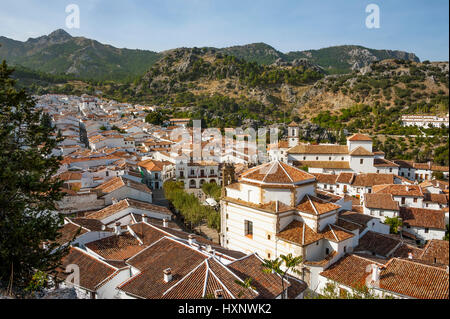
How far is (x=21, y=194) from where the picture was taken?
6.57m

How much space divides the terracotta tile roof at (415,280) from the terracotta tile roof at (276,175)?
16.8ft

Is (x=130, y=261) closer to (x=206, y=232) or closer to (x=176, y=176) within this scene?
(x=206, y=232)

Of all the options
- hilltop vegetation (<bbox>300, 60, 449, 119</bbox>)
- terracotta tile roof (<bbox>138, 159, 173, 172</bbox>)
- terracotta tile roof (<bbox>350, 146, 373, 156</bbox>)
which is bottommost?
terracotta tile roof (<bbox>138, 159, 173, 172</bbox>)

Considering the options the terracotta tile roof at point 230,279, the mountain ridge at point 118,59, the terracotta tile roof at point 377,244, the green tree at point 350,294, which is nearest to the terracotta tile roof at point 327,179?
the terracotta tile roof at point 377,244

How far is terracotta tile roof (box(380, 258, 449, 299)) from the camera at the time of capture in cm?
973

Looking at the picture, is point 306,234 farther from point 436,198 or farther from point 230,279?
point 436,198

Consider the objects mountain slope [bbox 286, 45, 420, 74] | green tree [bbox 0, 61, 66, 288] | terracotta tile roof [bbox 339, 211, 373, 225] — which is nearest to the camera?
green tree [bbox 0, 61, 66, 288]

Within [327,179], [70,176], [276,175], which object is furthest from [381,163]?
[70,176]

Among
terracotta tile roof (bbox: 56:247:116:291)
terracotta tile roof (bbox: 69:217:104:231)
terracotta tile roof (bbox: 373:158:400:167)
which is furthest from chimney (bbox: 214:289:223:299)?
terracotta tile roof (bbox: 373:158:400:167)

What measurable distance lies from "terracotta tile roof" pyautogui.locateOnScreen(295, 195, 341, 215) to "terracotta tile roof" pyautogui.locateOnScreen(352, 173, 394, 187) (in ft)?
62.8

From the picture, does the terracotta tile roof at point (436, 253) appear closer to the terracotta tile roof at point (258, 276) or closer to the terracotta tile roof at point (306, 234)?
the terracotta tile roof at point (306, 234)

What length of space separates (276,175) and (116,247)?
8.27 metres

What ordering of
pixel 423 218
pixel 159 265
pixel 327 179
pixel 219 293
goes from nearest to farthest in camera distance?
pixel 219 293, pixel 159 265, pixel 423 218, pixel 327 179

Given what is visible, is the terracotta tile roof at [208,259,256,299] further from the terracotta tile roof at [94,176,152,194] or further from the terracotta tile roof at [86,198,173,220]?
the terracotta tile roof at [94,176,152,194]
